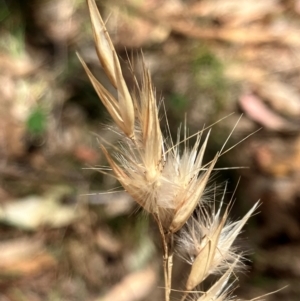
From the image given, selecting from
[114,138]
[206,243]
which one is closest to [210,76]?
[114,138]

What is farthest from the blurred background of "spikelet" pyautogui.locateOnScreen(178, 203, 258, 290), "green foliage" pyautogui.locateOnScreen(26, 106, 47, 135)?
"spikelet" pyautogui.locateOnScreen(178, 203, 258, 290)

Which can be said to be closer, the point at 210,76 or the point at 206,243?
the point at 206,243

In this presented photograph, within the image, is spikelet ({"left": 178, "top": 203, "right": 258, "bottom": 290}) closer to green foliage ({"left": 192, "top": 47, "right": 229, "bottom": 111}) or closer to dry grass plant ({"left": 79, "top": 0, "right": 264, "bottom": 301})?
dry grass plant ({"left": 79, "top": 0, "right": 264, "bottom": 301})

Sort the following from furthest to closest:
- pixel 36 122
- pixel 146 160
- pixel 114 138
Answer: pixel 36 122 < pixel 114 138 < pixel 146 160

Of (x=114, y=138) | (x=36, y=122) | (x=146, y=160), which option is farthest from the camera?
(x=36, y=122)

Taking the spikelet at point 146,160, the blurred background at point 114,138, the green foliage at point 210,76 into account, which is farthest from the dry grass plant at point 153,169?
the green foliage at point 210,76

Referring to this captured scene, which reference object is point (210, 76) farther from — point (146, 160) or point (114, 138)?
point (146, 160)

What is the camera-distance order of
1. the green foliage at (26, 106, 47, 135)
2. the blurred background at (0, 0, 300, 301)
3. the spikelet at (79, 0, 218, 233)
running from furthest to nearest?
the green foliage at (26, 106, 47, 135) < the blurred background at (0, 0, 300, 301) < the spikelet at (79, 0, 218, 233)

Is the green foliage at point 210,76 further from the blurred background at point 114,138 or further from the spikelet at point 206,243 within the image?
the spikelet at point 206,243
